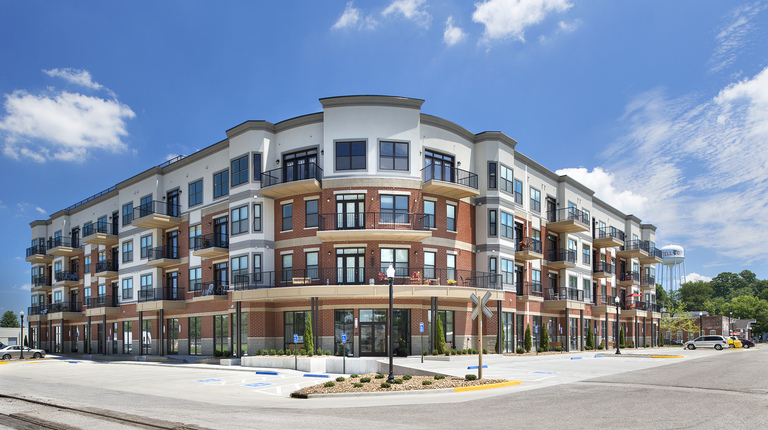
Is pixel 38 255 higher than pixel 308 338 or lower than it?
higher

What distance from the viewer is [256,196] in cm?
3706

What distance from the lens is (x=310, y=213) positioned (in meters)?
35.9

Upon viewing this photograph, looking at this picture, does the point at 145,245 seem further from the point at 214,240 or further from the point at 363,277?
the point at 363,277

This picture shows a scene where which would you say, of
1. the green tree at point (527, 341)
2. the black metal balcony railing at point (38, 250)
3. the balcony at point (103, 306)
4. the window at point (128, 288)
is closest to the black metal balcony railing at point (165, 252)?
the window at point (128, 288)

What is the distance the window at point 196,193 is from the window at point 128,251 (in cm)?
975

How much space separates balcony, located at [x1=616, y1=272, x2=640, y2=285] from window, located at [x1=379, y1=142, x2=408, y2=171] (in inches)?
1530

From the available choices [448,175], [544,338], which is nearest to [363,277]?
[448,175]

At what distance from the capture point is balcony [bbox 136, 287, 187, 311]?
Answer: 4325cm

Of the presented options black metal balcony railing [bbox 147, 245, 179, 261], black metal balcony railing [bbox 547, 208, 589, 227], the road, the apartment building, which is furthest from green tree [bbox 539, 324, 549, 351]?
black metal balcony railing [bbox 147, 245, 179, 261]

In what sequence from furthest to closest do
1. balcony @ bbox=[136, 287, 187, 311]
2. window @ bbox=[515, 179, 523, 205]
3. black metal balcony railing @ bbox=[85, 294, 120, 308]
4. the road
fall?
black metal balcony railing @ bbox=[85, 294, 120, 308] < balcony @ bbox=[136, 287, 187, 311] < window @ bbox=[515, 179, 523, 205] < the road

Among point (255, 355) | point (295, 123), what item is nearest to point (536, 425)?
point (255, 355)

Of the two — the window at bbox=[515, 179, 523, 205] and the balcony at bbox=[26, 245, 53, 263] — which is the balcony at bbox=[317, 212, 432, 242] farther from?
the balcony at bbox=[26, 245, 53, 263]

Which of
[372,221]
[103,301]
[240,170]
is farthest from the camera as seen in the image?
[103,301]

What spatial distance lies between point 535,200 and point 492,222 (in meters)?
9.68
